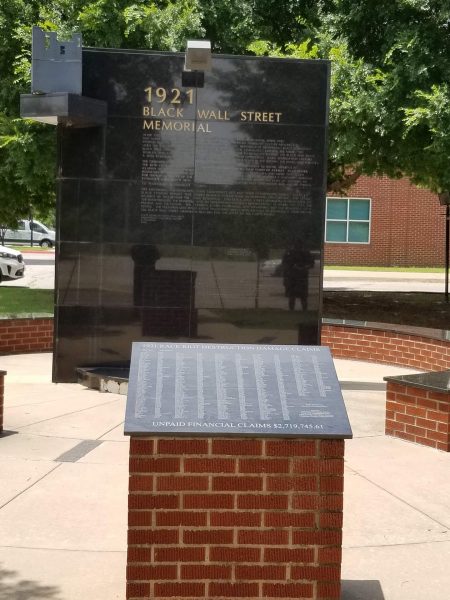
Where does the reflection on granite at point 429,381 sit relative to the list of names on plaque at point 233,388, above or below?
below

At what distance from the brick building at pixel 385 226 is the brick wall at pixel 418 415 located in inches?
1281

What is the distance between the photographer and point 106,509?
6.63 m

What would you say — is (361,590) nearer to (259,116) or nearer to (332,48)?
(259,116)

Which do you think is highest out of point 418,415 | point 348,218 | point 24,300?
point 348,218

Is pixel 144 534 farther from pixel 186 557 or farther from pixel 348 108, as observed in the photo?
pixel 348 108

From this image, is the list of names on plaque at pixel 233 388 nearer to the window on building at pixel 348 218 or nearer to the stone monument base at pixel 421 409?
the stone monument base at pixel 421 409

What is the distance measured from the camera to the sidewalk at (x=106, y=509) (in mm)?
5332

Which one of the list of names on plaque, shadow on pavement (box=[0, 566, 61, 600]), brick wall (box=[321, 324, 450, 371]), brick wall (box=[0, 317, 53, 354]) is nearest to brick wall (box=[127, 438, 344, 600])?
the list of names on plaque

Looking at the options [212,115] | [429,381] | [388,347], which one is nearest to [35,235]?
[388,347]

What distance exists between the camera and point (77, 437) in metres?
8.93

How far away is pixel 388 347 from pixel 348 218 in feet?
90.0

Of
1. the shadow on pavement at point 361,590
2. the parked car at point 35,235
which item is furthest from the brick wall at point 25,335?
the parked car at point 35,235

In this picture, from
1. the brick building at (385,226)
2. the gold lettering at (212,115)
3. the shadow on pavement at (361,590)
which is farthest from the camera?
the brick building at (385,226)

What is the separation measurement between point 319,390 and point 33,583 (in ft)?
6.12
